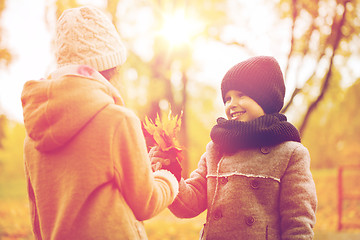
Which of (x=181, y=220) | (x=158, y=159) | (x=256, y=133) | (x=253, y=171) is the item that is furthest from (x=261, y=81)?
(x=181, y=220)

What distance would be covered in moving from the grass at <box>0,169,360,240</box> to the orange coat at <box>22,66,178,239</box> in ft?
15.8

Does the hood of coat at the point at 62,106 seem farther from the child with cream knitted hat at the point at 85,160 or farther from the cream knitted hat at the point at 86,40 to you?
the cream knitted hat at the point at 86,40

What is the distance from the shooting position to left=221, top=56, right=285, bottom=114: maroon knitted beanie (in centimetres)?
210

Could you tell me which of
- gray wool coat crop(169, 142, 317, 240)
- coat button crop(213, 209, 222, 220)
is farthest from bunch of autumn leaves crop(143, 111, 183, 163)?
coat button crop(213, 209, 222, 220)

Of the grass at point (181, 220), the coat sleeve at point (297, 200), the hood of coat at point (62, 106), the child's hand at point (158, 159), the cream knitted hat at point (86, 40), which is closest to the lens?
the hood of coat at point (62, 106)

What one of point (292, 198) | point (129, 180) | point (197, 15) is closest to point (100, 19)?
point (129, 180)

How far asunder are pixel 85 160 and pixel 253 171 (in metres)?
0.94

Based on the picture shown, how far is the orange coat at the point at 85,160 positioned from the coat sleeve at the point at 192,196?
19.7 inches

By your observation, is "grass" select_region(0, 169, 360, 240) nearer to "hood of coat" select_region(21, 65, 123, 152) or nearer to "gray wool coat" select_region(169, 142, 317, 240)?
"gray wool coat" select_region(169, 142, 317, 240)

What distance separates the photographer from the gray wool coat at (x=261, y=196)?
184cm

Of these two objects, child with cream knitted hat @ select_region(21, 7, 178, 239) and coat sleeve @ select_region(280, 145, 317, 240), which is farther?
coat sleeve @ select_region(280, 145, 317, 240)

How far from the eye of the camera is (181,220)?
8422mm

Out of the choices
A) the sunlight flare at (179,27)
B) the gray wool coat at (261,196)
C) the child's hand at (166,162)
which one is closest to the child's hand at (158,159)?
the child's hand at (166,162)

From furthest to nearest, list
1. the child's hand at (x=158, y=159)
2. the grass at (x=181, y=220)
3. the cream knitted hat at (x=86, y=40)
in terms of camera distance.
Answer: the grass at (x=181, y=220), the child's hand at (x=158, y=159), the cream knitted hat at (x=86, y=40)
